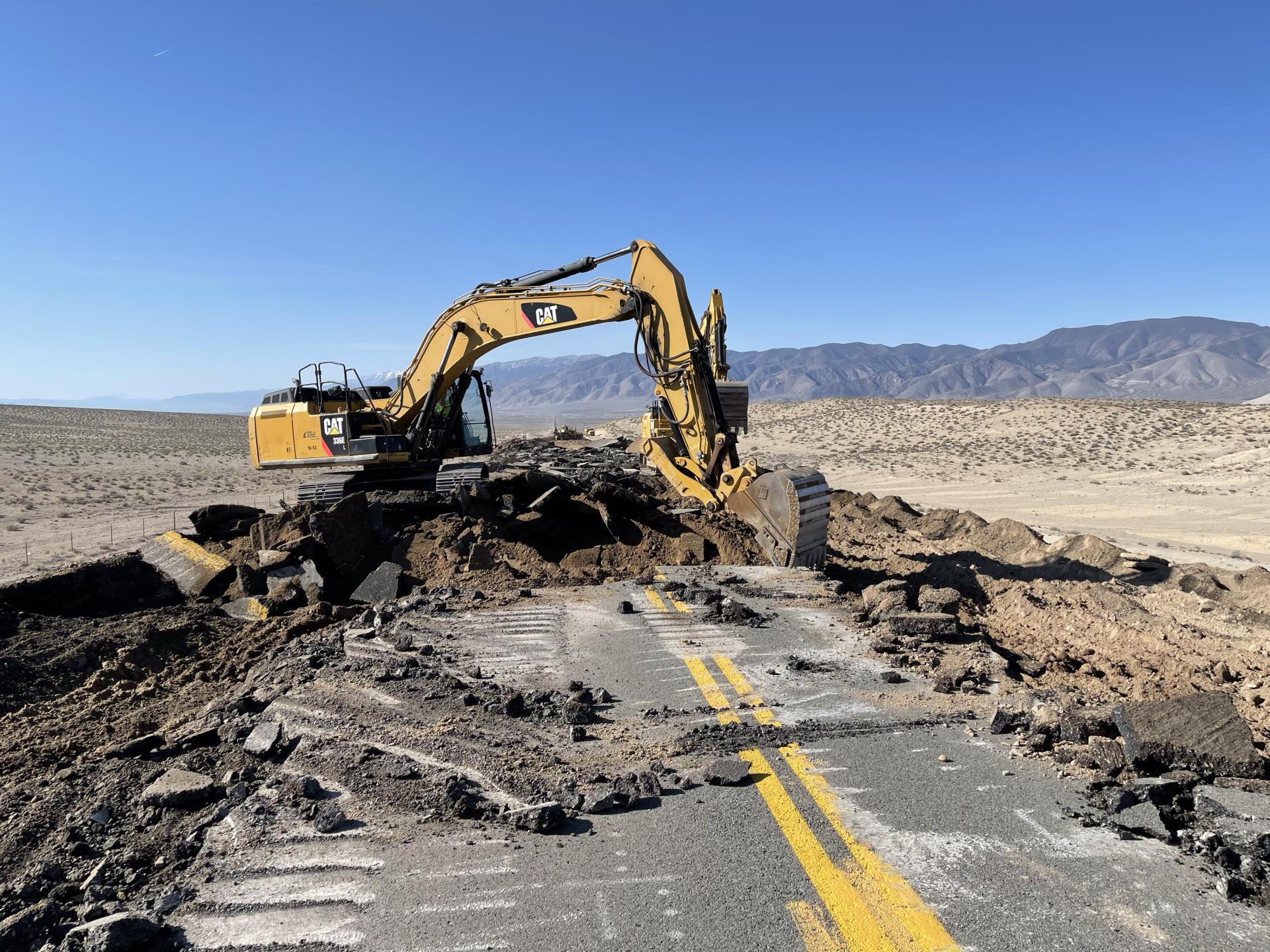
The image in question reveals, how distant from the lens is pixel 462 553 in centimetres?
1046

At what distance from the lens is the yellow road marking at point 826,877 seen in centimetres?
312

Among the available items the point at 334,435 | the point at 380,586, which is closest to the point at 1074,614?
the point at 380,586

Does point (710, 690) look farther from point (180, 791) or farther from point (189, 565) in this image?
point (189, 565)

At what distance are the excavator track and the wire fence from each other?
39.6 inches

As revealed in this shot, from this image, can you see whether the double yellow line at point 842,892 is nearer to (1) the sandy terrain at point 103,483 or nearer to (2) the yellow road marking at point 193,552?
(2) the yellow road marking at point 193,552

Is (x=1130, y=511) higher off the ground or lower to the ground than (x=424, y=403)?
lower

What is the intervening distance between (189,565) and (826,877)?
9.89m

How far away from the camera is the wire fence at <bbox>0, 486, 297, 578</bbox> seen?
610 inches

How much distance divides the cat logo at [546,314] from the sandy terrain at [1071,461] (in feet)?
38.7

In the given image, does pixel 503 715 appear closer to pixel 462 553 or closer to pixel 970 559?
pixel 462 553

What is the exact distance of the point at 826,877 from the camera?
3525mm

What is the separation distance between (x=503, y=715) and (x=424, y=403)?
870 cm

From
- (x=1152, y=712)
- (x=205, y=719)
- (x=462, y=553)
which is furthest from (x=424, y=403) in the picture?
(x=1152, y=712)

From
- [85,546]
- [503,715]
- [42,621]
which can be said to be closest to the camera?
[503,715]
